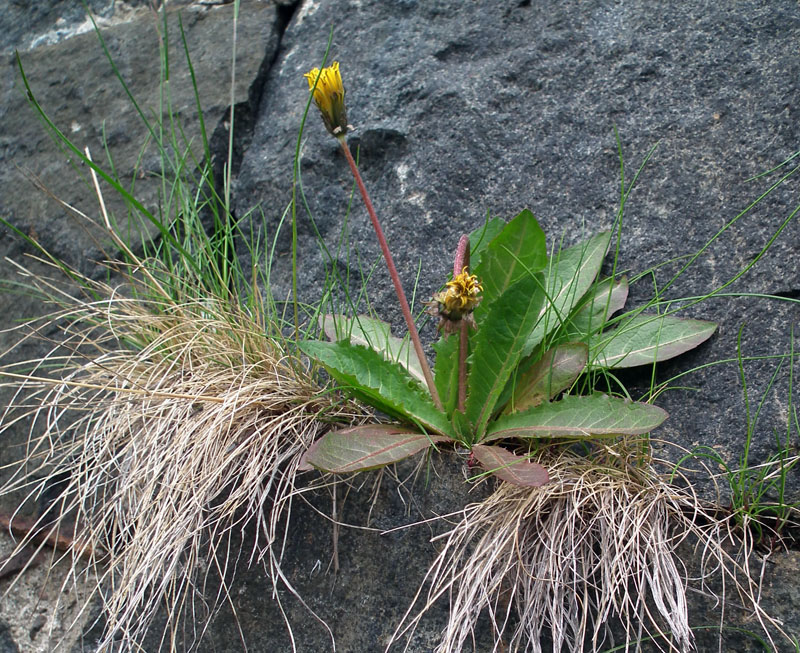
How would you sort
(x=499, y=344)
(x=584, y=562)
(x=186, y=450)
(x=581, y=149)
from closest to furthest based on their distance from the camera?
(x=584, y=562) < (x=499, y=344) < (x=186, y=450) < (x=581, y=149)

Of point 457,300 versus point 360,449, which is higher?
point 457,300

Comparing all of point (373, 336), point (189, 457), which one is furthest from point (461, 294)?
point (189, 457)

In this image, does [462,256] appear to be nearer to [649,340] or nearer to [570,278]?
[570,278]

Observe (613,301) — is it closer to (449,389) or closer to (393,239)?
(449,389)

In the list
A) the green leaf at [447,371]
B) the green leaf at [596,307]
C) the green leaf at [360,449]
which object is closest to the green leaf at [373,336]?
the green leaf at [447,371]

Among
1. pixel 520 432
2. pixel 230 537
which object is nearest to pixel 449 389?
pixel 520 432

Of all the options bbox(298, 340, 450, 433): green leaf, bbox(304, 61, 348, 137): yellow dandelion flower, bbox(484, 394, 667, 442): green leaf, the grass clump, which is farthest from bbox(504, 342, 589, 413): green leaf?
bbox(304, 61, 348, 137): yellow dandelion flower

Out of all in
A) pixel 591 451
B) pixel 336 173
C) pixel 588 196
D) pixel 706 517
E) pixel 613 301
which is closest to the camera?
pixel 706 517

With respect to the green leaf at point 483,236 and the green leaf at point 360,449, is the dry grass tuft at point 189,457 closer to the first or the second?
the green leaf at point 360,449
